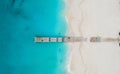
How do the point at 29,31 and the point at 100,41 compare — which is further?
the point at 100,41

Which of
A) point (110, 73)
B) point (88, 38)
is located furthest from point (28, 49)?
point (110, 73)

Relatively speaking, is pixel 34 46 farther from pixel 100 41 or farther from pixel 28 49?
pixel 100 41

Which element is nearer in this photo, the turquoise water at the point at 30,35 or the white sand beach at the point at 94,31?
the turquoise water at the point at 30,35

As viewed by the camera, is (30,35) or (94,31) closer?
(30,35)

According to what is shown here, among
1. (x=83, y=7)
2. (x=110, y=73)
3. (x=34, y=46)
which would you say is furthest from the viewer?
(x=110, y=73)
